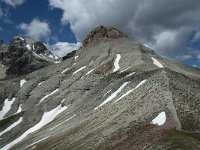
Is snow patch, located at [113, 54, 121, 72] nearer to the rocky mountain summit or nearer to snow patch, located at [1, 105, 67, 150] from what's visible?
the rocky mountain summit

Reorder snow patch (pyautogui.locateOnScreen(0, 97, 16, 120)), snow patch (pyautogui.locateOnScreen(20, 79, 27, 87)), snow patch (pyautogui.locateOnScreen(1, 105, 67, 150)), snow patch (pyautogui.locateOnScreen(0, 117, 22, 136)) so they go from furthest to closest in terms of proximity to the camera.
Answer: snow patch (pyautogui.locateOnScreen(20, 79, 27, 87)) → snow patch (pyautogui.locateOnScreen(0, 97, 16, 120)) → snow patch (pyautogui.locateOnScreen(0, 117, 22, 136)) → snow patch (pyautogui.locateOnScreen(1, 105, 67, 150))

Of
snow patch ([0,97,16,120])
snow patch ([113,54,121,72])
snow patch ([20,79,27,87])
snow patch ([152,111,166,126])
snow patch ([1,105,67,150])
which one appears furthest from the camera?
snow patch ([20,79,27,87])

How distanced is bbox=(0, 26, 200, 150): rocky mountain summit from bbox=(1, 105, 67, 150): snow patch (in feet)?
1.59

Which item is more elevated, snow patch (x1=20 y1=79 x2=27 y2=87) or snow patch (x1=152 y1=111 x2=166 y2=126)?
snow patch (x1=20 y1=79 x2=27 y2=87)

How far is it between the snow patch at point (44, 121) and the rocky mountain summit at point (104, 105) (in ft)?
1.59

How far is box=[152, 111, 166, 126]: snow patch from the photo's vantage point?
64.0 metres

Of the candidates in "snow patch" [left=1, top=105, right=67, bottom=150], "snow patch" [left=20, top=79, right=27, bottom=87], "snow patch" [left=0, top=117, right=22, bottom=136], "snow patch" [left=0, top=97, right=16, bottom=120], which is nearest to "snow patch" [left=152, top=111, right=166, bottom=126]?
"snow patch" [left=1, top=105, right=67, bottom=150]

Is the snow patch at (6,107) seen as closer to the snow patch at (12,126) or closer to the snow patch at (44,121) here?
the snow patch at (12,126)

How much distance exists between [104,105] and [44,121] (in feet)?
116

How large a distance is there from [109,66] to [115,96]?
50.1 metres

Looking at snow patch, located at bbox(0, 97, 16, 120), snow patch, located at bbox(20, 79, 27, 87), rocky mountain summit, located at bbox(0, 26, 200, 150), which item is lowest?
rocky mountain summit, located at bbox(0, 26, 200, 150)

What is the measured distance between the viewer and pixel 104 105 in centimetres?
9900

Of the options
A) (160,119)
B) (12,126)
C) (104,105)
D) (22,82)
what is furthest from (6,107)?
(160,119)

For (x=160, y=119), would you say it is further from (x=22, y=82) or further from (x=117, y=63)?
(x=22, y=82)
